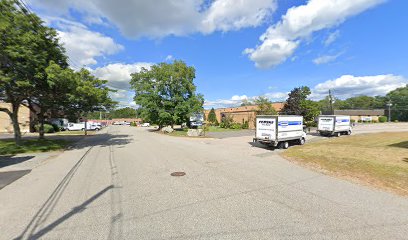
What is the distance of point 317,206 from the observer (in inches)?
227

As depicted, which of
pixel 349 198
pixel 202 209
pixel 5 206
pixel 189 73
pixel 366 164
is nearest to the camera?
pixel 202 209

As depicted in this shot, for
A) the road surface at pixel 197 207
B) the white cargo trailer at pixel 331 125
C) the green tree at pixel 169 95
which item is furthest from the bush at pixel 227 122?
the road surface at pixel 197 207

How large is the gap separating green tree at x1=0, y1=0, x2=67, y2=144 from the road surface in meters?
9.05

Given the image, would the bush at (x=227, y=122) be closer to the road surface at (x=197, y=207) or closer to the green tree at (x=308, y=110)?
the green tree at (x=308, y=110)

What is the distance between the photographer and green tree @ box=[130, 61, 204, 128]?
3897cm

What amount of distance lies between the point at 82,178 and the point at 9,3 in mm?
14868

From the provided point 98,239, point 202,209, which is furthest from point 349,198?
point 98,239

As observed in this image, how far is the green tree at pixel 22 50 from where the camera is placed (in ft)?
46.5

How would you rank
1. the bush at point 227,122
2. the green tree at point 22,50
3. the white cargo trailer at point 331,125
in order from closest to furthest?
the green tree at point 22,50
the white cargo trailer at point 331,125
the bush at point 227,122

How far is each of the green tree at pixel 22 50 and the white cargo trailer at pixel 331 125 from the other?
29.2 m

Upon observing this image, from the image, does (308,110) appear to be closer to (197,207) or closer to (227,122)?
(227,122)

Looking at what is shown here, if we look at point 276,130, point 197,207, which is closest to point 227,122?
point 276,130

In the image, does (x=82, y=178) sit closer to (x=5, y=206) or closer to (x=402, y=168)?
(x=5, y=206)

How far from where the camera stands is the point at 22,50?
1423 cm
